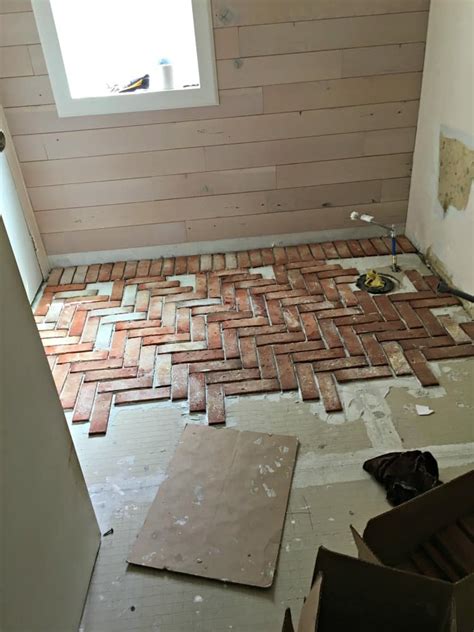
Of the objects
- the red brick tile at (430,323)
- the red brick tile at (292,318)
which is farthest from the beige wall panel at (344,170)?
the red brick tile at (430,323)

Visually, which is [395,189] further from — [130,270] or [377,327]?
[130,270]

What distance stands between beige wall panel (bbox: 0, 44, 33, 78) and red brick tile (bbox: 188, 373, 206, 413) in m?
1.68

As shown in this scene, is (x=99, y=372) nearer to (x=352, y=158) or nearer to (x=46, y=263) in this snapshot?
(x=46, y=263)

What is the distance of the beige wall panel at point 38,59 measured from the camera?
2424 mm

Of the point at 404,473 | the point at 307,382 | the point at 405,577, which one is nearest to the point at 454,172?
the point at 307,382

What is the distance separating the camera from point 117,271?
9.63 feet

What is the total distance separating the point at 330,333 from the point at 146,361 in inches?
31.7

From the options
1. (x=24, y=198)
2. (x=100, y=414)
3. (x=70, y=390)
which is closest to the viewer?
(x=100, y=414)

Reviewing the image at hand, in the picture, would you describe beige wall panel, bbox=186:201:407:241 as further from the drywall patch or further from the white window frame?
the white window frame

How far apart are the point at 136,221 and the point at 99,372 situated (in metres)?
1.08

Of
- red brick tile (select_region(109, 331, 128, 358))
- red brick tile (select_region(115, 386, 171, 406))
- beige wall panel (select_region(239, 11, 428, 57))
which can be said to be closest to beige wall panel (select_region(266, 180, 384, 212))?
beige wall panel (select_region(239, 11, 428, 57))

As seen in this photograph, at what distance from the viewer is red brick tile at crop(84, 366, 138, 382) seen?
2.12 m

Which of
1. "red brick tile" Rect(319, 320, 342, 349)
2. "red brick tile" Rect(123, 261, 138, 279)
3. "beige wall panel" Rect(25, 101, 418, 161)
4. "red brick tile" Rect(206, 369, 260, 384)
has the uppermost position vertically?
"beige wall panel" Rect(25, 101, 418, 161)

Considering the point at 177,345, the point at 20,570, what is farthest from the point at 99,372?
the point at 20,570
